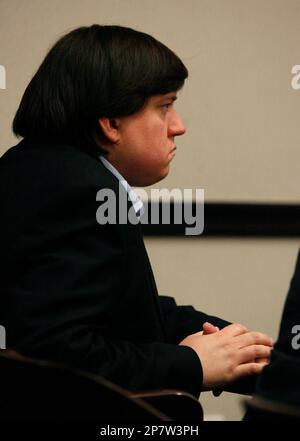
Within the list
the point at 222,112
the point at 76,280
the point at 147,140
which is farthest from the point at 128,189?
the point at 222,112

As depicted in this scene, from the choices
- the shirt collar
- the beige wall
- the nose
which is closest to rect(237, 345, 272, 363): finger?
the shirt collar

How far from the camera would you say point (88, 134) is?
1.53m

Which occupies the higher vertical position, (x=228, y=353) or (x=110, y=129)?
(x=110, y=129)

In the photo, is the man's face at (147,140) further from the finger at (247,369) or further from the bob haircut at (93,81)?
the finger at (247,369)

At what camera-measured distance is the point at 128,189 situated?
151cm

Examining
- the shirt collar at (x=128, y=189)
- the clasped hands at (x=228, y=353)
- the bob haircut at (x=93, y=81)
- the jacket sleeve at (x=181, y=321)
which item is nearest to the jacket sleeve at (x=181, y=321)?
the jacket sleeve at (x=181, y=321)

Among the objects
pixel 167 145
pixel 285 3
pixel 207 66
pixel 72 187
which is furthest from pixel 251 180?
pixel 72 187

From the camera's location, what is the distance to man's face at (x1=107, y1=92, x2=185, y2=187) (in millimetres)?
1551

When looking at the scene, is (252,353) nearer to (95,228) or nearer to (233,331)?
(233,331)

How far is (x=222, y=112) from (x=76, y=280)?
1.44m

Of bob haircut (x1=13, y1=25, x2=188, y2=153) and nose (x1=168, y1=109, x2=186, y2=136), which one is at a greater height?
bob haircut (x1=13, y1=25, x2=188, y2=153)

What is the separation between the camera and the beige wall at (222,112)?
101 inches

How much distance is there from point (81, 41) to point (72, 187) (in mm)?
316

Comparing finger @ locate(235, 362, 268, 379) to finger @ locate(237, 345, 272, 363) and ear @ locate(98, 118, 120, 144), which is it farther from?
ear @ locate(98, 118, 120, 144)
